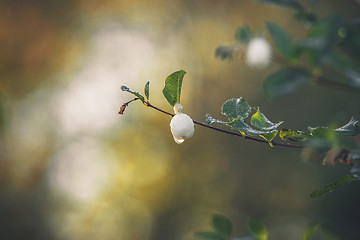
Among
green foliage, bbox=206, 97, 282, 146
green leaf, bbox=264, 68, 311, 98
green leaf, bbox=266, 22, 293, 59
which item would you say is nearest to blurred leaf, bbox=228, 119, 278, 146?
green foliage, bbox=206, 97, 282, 146

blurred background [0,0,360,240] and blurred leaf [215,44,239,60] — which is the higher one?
blurred background [0,0,360,240]

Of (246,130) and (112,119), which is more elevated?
(112,119)

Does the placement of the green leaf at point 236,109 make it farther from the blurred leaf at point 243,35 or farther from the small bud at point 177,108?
the blurred leaf at point 243,35

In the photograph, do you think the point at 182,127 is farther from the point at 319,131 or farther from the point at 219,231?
the point at 219,231

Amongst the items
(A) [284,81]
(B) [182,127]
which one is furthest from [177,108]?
(A) [284,81]

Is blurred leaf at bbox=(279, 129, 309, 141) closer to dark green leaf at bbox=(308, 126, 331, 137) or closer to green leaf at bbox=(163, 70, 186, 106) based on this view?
dark green leaf at bbox=(308, 126, 331, 137)

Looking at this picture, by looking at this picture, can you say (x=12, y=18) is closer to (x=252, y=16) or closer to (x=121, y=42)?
(x=121, y=42)
